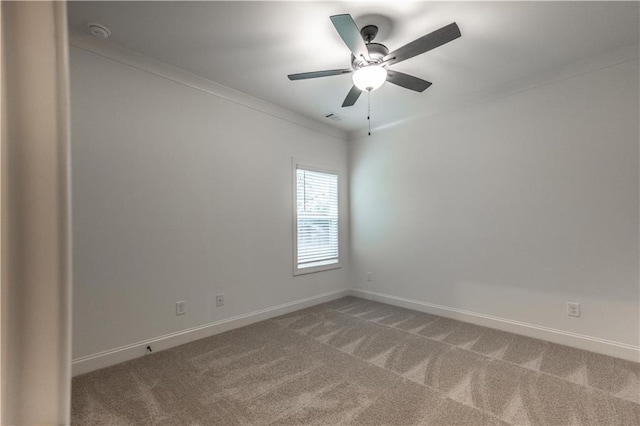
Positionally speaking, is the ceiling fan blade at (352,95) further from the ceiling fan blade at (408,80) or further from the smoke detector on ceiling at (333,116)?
the smoke detector on ceiling at (333,116)

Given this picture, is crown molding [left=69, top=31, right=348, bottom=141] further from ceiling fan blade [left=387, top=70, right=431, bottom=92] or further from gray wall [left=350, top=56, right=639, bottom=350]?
ceiling fan blade [left=387, top=70, right=431, bottom=92]

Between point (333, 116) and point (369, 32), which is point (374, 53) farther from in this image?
point (333, 116)

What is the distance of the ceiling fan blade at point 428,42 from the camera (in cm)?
181

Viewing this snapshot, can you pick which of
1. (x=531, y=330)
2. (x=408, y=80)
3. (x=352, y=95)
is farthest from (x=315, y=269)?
(x=408, y=80)

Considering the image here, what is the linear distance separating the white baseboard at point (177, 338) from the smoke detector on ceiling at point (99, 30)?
2523 mm

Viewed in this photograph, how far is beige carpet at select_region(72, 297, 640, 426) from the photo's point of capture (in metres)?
1.90

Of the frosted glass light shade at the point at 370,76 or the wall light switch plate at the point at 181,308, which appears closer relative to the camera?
the frosted glass light shade at the point at 370,76

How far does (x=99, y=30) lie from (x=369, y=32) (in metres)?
2.04

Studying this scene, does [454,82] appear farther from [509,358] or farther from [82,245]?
[82,245]

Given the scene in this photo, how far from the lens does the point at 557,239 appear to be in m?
2.94

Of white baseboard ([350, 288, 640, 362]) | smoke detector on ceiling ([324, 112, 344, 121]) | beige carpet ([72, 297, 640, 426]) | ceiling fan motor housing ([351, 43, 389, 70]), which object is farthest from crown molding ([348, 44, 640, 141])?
beige carpet ([72, 297, 640, 426])

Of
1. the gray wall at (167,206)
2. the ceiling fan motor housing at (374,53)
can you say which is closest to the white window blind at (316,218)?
the gray wall at (167,206)

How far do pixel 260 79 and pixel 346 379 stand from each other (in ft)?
9.37

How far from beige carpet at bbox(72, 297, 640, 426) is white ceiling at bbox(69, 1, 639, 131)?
2.62m
